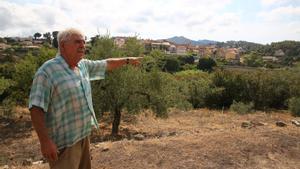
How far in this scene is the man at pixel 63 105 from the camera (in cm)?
310

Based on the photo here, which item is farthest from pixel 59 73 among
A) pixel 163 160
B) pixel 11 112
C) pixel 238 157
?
pixel 11 112

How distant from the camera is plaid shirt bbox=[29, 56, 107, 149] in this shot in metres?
3.12

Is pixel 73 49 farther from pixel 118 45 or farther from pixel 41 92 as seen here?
pixel 118 45

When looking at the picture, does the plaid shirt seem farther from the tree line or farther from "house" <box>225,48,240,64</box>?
"house" <box>225,48,240,64</box>

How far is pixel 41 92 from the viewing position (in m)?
3.09

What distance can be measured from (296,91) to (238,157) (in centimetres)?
1908

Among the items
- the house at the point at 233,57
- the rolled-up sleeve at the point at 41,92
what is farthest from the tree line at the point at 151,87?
the house at the point at 233,57

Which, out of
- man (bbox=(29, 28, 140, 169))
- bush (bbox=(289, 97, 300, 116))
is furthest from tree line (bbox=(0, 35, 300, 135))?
man (bbox=(29, 28, 140, 169))

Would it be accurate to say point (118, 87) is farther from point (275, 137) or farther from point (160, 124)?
point (275, 137)

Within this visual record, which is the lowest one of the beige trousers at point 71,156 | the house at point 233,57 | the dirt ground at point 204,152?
the house at point 233,57

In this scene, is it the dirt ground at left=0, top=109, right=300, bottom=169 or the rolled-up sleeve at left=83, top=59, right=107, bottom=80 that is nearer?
the rolled-up sleeve at left=83, top=59, right=107, bottom=80

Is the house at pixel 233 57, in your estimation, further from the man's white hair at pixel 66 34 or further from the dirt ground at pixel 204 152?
the man's white hair at pixel 66 34

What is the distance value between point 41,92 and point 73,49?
0.50 m

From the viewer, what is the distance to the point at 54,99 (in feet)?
10.6
